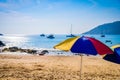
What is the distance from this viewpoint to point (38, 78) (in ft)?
40.3

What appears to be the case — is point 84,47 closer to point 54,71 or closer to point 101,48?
point 101,48

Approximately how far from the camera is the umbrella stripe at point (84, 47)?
6457 millimetres

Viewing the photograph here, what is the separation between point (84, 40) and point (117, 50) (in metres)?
2.12

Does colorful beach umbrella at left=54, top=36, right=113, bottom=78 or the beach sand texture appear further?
the beach sand texture

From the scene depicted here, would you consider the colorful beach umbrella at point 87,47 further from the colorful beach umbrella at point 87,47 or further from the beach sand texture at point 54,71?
the beach sand texture at point 54,71

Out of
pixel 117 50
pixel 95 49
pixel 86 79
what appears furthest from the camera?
pixel 86 79

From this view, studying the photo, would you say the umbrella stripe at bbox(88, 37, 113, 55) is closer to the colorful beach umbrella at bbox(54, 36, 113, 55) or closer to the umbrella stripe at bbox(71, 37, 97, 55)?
the colorful beach umbrella at bbox(54, 36, 113, 55)

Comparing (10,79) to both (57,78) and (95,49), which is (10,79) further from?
(95,49)

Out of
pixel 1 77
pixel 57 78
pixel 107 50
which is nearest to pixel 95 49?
pixel 107 50

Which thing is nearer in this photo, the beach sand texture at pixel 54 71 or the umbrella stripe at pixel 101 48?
the umbrella stripe at pixel 101 48

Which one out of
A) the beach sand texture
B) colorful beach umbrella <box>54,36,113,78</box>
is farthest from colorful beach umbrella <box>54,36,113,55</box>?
the beach sand texture

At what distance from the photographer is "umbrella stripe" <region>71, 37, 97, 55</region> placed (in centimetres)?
646

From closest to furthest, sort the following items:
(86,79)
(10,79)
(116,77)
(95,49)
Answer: (95,49) → (10,79) → (86,79) → (116,77)

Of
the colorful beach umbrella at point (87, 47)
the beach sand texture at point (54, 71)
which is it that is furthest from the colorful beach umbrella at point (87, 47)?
the beach sand texture at point (54, 71)
